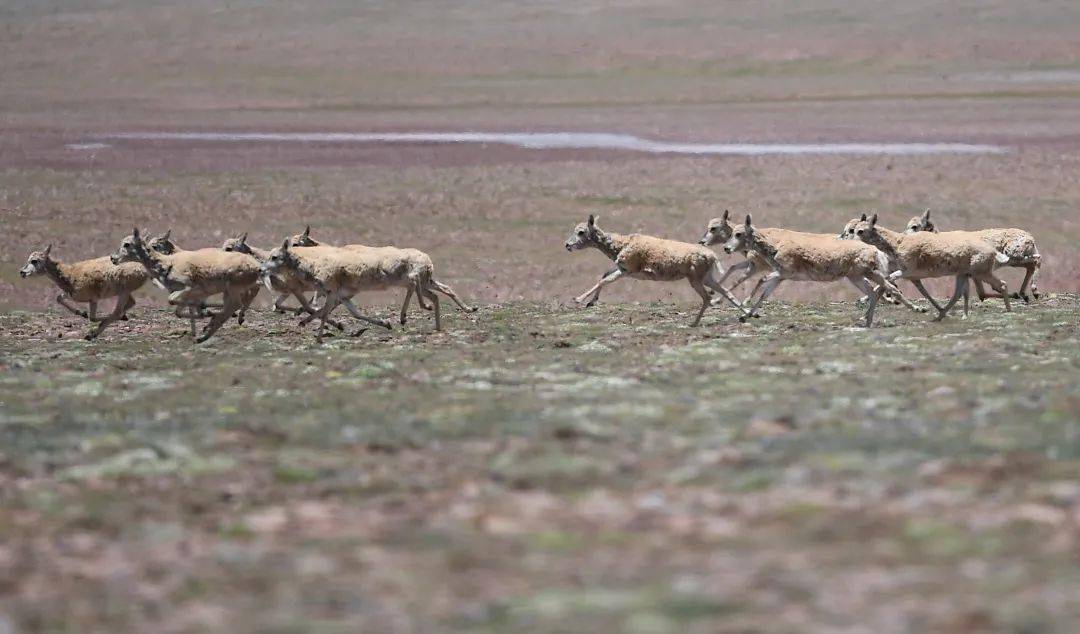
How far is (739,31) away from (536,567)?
113 meters

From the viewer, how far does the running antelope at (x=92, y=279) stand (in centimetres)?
2648

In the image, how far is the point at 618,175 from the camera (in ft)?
164

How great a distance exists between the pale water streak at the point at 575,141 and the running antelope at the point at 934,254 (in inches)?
1202

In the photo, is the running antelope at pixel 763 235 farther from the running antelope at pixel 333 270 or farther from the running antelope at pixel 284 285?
the running antelope at pixel 284 285

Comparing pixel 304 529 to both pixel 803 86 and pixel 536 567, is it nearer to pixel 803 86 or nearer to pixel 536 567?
pixel 536 567

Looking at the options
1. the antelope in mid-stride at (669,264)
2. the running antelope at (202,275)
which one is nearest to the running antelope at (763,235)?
the antelope in mid-stride at (669,264)

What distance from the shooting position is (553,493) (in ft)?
38.3

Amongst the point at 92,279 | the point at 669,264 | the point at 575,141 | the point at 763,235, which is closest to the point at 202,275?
the point at 92,279

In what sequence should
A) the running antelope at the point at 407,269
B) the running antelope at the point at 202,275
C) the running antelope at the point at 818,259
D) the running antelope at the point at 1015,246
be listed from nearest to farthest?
the running antelope at the point at 202,275
the running antelope at the point at 818,259
the running antelope at the point at 407,269
the running antelope at the point at 1015,246

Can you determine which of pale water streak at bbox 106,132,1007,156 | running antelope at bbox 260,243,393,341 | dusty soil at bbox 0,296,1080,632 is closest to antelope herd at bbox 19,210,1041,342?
running antelope at bbox 260,243,393,341

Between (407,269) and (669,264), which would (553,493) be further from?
(669,264)

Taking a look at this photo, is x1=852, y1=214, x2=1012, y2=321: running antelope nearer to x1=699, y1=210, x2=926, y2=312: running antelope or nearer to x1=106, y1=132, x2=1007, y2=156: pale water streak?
x1=699, y1=210, x2=926, y2=312: running antelope

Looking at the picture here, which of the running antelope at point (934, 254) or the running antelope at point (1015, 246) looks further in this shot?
the running antelope at point (1015, 246)

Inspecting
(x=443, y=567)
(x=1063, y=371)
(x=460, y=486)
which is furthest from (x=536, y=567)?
(x=1063, y=371)
